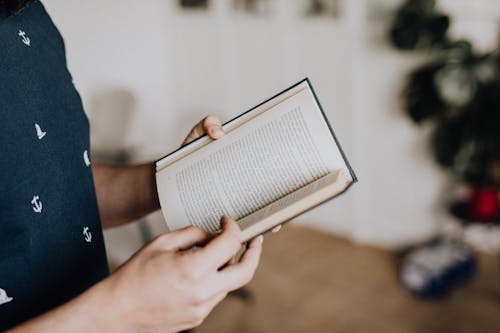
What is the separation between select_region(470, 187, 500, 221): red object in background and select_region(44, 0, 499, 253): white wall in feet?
1.07

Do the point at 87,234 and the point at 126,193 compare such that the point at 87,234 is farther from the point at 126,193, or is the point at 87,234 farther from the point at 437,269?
the point at 437,269

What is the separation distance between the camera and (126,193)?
1.00 m

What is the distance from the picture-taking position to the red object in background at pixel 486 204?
257 cm

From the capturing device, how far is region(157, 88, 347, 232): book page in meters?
0.81

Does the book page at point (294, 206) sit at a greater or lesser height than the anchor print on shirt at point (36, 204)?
lesser

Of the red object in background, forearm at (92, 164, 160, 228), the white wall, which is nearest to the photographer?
forearm at (92, 164, 160, 228)

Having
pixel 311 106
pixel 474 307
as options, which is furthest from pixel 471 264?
pixel 311 106

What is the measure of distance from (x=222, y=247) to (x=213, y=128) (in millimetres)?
319

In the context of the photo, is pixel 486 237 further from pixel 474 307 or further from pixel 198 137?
pixel 198 137

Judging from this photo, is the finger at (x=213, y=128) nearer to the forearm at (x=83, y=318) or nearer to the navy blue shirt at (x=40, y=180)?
the navy blue shirt at (x=40, y=180)

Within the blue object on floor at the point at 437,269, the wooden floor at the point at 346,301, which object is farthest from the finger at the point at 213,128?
the blue object on floor at the point at 437,269

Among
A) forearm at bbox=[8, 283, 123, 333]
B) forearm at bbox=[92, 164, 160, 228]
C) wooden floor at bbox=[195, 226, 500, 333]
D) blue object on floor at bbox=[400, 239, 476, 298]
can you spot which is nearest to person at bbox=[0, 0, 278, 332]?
forearm at bbox=[8, 283, 123, 333]

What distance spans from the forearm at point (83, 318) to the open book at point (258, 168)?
0.73 feet

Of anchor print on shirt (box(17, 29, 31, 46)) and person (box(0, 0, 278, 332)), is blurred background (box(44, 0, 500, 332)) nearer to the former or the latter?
person (box(0, 0, 278, 332))
